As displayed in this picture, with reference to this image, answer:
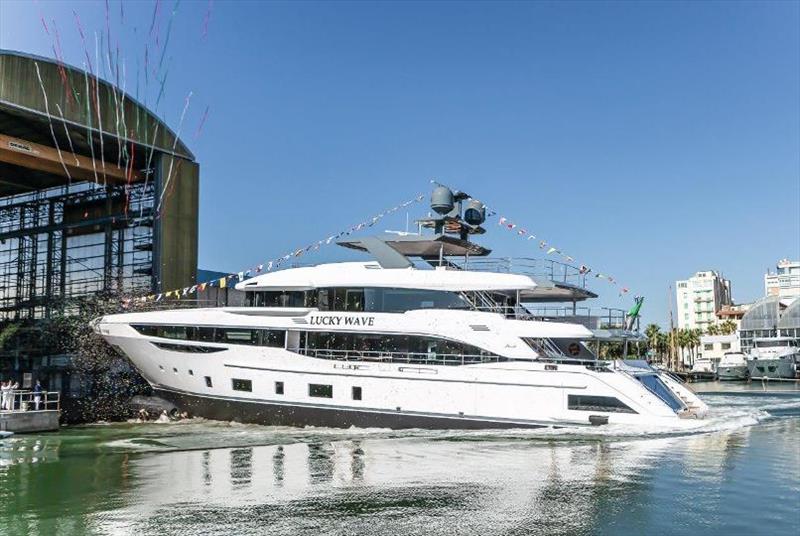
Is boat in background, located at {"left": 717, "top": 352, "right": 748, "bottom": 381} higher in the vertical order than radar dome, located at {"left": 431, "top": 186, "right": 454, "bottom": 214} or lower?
lower

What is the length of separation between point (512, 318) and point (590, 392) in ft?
12.5

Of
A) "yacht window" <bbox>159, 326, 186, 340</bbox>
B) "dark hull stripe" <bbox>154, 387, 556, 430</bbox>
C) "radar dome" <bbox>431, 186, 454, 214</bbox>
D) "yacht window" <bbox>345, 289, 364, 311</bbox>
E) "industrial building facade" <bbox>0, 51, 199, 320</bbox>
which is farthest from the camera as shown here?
"industrial building facade" <bbox>0, 51, 199, 320</bbox>

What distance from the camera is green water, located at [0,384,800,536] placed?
11.5 metres

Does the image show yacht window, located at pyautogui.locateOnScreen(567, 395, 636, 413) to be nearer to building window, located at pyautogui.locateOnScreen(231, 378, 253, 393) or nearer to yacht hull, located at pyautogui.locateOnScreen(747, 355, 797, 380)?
building window, located at pyautogui.locateOnScreen(231, 378, 253, 393)

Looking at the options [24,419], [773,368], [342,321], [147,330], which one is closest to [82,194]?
[147,330]

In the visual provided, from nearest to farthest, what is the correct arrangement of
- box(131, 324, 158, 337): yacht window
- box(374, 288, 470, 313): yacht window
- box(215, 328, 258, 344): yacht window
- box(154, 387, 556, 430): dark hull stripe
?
box(154, 387, 556, 430): dark hull stripe < box(374, 288, 470, 313): yacht window < box(215, 328, 258, 344): yacht window < box(131, 324, 158, 337): yacht window

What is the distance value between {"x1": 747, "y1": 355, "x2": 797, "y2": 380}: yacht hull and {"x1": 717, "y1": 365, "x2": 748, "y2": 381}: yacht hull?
1.90 ft

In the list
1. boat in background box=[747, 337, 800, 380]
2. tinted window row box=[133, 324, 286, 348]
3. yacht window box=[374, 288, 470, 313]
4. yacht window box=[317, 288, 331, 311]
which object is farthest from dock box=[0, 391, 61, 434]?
boat in background box=[747, 337, 800, 380]

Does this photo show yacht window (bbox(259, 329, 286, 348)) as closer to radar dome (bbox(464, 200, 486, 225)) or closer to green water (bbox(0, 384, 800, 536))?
green water (bbox(0, 384, 800, 536))

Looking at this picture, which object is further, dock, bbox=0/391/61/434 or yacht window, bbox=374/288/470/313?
dock, bbox=0/391/61/434

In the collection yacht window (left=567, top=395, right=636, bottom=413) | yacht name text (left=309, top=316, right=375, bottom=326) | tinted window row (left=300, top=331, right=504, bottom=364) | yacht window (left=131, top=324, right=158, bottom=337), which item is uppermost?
yacht name text (left=309, top=316, right=375, bottom=326)

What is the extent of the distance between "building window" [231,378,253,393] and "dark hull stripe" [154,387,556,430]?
35 cm

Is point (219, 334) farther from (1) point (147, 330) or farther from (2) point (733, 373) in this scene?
(2) point (733, 373)

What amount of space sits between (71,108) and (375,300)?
64.9 feet
